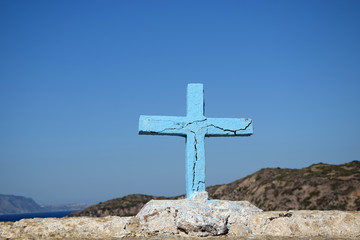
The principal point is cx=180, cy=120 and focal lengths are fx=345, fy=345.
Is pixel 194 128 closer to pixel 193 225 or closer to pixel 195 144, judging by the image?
pixel 195 144

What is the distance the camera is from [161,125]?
757 centimetres

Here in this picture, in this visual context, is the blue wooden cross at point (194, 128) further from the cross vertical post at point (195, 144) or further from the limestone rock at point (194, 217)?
the limestone rock at point (194, 217)

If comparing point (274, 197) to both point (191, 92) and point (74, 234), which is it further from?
point (74, 234)

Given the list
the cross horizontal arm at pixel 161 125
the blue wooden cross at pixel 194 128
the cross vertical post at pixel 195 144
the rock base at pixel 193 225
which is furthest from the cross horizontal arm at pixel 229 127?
the rock base at pixel 193 225

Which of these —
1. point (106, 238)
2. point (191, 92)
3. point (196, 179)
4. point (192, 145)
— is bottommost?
point (106, 238)

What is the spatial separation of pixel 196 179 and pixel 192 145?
0.74 m

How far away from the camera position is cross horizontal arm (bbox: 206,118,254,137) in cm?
784

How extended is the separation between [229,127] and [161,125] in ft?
Result: 5.29

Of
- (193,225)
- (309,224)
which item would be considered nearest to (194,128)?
(193,225)

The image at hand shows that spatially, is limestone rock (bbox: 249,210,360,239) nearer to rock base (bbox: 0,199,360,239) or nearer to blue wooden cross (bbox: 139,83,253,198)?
rock base (bbox: 0,199,360,239)

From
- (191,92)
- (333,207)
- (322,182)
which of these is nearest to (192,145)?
(191,92)

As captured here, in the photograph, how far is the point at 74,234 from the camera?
20.8 feet

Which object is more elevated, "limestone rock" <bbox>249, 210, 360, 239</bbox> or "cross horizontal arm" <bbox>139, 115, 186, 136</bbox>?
"cross horizontal arm" <bbox>139, 115, 186, 136</bbox>

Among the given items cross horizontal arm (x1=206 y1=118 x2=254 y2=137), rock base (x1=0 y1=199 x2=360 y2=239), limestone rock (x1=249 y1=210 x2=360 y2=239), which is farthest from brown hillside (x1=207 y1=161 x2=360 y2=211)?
rock base (x1=0 y1=199 x2=360 y2=239)
